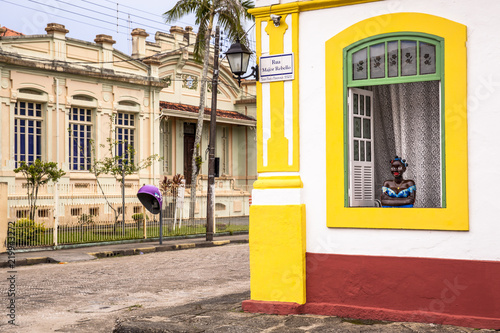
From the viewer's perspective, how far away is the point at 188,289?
10555 mm

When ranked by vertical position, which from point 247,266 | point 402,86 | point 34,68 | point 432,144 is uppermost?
point 34,68

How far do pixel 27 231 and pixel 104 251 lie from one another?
6.80ft

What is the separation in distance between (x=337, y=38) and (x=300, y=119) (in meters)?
1.01

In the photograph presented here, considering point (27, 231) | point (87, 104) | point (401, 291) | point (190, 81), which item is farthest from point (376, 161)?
point (190, 81)

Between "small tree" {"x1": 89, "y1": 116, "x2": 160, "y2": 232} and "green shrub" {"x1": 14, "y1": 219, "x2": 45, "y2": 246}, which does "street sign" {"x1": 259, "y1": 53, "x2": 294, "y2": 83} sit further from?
"small tree" {"x1": 89, "y1": 116, "x2": 160, "y2": 232}

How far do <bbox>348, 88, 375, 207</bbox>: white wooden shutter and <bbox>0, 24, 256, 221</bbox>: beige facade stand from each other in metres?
11.8

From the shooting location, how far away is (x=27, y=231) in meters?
17.0

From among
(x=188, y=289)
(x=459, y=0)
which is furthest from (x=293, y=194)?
(x=188, y=289)

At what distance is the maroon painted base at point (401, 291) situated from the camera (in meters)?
6.57

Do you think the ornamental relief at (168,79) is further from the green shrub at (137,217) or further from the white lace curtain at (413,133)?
the white lace curtain at (413,133)

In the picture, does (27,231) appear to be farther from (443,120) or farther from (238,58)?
(443,120)

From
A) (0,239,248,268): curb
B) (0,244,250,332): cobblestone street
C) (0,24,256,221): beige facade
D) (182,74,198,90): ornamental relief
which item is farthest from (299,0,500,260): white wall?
(182,74,198,90): ornamental relief

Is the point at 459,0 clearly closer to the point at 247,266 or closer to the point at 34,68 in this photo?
the point at 247,266

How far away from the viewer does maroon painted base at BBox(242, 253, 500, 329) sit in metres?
6.57
